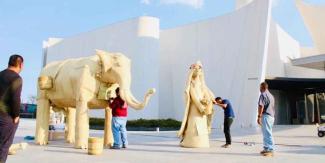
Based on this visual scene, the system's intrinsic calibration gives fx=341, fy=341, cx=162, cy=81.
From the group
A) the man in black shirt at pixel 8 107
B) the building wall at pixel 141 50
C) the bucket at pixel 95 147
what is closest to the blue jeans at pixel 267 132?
the bucket at pixel 95 147

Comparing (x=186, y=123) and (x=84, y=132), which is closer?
(x=84, y=132)

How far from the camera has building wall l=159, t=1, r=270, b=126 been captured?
949 inches

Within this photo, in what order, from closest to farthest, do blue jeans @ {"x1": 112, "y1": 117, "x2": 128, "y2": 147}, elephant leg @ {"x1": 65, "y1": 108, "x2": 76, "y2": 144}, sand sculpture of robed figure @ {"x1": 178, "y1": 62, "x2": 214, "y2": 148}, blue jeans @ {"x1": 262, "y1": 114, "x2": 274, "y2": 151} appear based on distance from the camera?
blue jeans @ {"x1": 262, "y1": 114, "x2": 274, "y2": 151}
blue jeans @ {"x1": 112, "y1": 117, "x2": 128, "y2": 147}
sand sculpture of robed figure @ {"x1": 178, "y1": 62, "x2": 214, "y2": 148}
elephant leg @ {"x1": 65, "y1": 108, "x2": 76, "y2": 144}

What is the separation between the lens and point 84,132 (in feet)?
26.9

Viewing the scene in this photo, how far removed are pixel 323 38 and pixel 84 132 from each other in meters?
31.5

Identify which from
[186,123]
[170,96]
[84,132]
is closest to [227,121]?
[186,123]

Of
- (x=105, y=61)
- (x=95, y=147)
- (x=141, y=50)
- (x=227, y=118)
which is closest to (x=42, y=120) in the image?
(x=105, y=61)

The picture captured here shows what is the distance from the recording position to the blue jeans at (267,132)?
748 cm

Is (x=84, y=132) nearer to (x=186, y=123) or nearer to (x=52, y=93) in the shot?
(x=52, y=93)

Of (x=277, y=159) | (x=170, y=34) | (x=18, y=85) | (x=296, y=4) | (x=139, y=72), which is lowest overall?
(x=277, y=159)

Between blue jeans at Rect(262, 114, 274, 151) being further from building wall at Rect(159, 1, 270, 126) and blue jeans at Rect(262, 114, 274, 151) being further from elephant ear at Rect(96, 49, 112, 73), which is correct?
building wall at Rect(159, 1, 270, 126)

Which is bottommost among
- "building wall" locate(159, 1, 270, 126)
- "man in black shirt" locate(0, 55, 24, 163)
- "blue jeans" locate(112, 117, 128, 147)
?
"blue jeans" locate(112, 117, 128, 147)

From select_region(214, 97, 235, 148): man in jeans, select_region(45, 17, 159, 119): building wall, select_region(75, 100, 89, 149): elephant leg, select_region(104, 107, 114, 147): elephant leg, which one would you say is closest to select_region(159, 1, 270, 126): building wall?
select_region(45, 17, 159, 119): building wall

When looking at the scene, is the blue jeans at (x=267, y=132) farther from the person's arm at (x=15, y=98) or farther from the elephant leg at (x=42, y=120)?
the elephant leg at (x=42, y=120)
